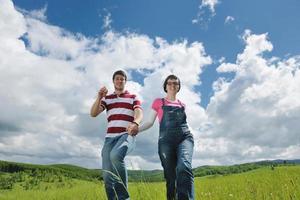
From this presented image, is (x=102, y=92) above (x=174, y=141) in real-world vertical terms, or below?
above

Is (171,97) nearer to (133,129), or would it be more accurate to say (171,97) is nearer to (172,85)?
(172,85)

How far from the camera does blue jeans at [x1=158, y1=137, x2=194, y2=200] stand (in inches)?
224

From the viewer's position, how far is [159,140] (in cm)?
654

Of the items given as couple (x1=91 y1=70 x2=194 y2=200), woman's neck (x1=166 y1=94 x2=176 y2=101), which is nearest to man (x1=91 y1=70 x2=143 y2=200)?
couple (x1=91 y1=70 x2=194 y2=200)

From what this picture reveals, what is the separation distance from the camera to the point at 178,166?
19.0 ft

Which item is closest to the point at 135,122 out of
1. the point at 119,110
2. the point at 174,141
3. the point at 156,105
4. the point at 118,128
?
the point at 118,128

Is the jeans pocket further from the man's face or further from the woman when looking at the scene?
the man's face

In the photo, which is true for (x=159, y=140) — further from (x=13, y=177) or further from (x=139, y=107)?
(x=13, y=177)

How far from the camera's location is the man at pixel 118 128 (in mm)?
6230

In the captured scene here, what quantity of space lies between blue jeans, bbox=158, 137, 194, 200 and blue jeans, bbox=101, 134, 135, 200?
0.57 meters

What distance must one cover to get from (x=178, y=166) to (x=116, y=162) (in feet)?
3.30

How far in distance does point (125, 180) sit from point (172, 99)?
161 cm

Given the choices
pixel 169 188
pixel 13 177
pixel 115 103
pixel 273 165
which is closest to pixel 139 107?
pixel 115 103

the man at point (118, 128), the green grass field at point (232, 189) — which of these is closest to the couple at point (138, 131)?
the man at point (118, 128)
